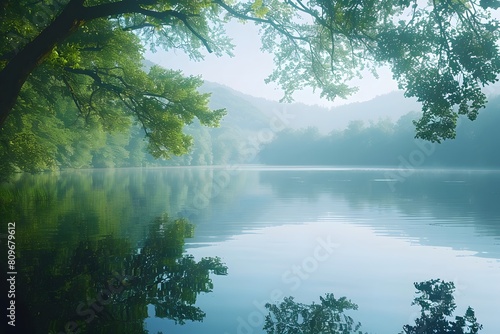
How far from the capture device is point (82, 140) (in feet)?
265

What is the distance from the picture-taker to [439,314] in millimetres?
7945

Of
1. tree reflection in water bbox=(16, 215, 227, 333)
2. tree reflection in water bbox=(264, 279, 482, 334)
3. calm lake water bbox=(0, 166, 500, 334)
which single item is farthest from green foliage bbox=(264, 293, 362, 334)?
tree reflection in water bbox=(16, 215, 227, 333)

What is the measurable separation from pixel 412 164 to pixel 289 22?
11232cm

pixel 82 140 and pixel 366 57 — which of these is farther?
pixel 82 140

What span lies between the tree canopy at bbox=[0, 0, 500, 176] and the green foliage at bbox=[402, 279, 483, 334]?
5.72m

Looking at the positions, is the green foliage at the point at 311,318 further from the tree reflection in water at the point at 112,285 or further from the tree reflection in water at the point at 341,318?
the tree reflection in water at the point at 112,285

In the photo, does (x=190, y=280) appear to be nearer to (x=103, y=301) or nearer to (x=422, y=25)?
(x=103, y=301)

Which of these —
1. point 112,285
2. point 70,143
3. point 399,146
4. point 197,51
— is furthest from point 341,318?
point 399,146

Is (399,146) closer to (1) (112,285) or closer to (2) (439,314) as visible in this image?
(2) (439,314)

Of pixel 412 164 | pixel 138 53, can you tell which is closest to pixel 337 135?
pixel 412 164

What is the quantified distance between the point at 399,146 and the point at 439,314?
131m

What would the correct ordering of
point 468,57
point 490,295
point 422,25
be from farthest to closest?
1. point 422,25
2. point 468,57
3. point 490,295

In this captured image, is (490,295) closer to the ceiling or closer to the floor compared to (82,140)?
closer to the floor

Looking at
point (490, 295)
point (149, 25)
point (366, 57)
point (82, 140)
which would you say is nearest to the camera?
point (490, 295)
